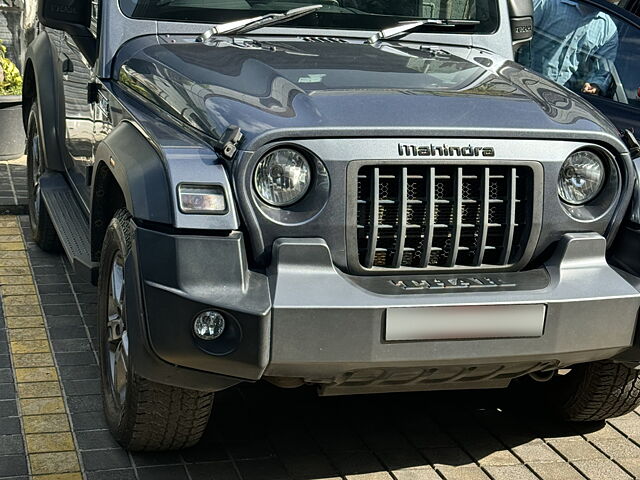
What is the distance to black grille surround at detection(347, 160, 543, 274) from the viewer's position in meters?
3.62

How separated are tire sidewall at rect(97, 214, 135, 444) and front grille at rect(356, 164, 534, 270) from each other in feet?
2.63

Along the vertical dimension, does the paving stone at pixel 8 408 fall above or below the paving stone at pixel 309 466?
below

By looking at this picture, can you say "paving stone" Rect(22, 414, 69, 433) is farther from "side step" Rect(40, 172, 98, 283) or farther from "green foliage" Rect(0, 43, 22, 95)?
"green foliage" Rect(0, 43, 22, 95)

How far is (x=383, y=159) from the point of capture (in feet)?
11.7

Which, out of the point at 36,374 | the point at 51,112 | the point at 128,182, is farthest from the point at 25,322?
the point at 128,182

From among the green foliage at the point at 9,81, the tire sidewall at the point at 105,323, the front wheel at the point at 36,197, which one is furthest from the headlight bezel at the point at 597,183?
the green foliage at the point at 9,81

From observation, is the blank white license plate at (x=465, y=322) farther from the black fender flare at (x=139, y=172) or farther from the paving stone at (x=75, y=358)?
the paving stone at (x=75, y=358)

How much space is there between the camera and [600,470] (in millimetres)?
4215

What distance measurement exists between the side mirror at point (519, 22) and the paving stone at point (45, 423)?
8.45 feet

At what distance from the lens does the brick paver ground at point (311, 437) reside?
4.09 meters

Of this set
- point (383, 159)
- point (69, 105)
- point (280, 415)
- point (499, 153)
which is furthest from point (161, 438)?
point (69, 105)

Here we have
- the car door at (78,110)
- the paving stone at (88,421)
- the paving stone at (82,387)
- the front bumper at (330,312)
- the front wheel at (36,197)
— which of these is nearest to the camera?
the front bumper at (330,312)

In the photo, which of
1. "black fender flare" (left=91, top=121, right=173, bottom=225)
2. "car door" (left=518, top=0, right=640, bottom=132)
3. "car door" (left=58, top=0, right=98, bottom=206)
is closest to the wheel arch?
"black fender flare" (left=91, top=121, right=173, bottom=225)

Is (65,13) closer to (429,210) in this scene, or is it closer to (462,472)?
(429,210)
